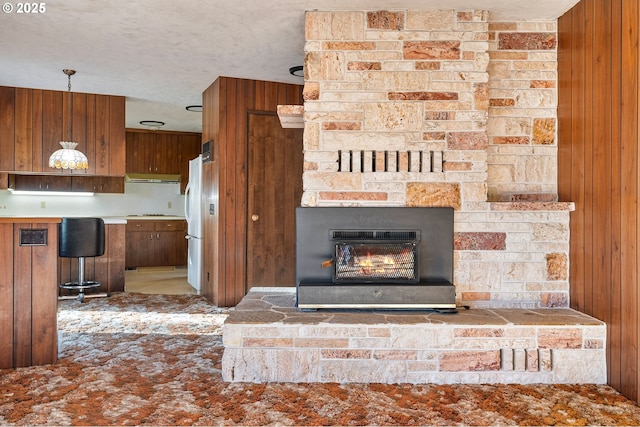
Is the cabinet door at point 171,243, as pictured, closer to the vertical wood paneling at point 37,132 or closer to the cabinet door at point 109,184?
the cabinet door at point 109,184

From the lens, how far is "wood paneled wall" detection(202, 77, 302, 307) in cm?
482

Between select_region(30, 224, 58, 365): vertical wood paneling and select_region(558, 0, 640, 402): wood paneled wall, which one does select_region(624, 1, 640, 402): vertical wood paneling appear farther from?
select_region(30, 224, 58, 365): vertical wood paneling

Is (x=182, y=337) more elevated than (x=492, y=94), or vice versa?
(x=492, y=94)

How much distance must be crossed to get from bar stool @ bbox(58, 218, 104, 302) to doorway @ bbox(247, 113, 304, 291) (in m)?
1.62

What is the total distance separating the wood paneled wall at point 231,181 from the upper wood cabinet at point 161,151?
3.36 meters

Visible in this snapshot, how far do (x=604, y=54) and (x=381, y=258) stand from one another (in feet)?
5.61

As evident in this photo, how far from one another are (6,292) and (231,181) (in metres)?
2.37

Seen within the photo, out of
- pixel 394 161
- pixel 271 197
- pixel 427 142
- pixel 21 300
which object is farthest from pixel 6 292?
pixel 427 142

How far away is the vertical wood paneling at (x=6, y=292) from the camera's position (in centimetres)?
283

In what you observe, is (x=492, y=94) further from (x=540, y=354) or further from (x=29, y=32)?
(x=29, y=32)

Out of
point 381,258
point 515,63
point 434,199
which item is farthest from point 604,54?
point 381,258

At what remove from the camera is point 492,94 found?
3.20m

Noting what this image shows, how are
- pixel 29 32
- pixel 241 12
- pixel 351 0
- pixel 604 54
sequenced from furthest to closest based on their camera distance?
pixel 29 32 → pixel 241 12 → pixel 351 0 → pixel 604 54

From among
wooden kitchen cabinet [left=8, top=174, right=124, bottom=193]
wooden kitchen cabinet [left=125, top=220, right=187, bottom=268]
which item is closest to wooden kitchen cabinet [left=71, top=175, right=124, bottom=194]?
wooden kitchen cabinet [left=8, top=174, right=124, bottom=193]
